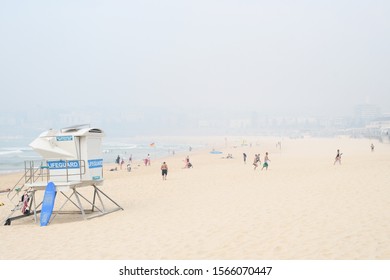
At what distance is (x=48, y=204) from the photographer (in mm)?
14039

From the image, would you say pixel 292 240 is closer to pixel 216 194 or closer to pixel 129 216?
pixel 129 216

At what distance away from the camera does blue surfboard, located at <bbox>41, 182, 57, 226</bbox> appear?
13.9 metres

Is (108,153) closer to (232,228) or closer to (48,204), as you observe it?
(48,204)

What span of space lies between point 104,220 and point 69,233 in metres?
1.98

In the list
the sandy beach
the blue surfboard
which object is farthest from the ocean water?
the sandy beach

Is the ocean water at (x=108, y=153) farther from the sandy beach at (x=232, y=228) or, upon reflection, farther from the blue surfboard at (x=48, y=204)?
the sandy beach at (x=232, y=228)

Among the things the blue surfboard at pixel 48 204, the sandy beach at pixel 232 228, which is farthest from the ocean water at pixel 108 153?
the sandy beach at pixel 232 228

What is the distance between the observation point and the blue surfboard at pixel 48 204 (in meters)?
13.9

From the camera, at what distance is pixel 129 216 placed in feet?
47.8

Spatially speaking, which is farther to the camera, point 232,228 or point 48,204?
point 48,204

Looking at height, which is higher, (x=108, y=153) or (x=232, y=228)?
(x=232, y=228)

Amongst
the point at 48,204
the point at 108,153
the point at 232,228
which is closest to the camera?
the point at 232,228

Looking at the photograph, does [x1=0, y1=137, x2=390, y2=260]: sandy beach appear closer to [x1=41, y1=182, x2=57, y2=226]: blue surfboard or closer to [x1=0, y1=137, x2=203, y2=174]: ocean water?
[x1=41, y1=182, x2=57, y2=226]: blue surfboard

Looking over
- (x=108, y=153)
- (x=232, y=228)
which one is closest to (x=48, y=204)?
(x=232, y=228)
